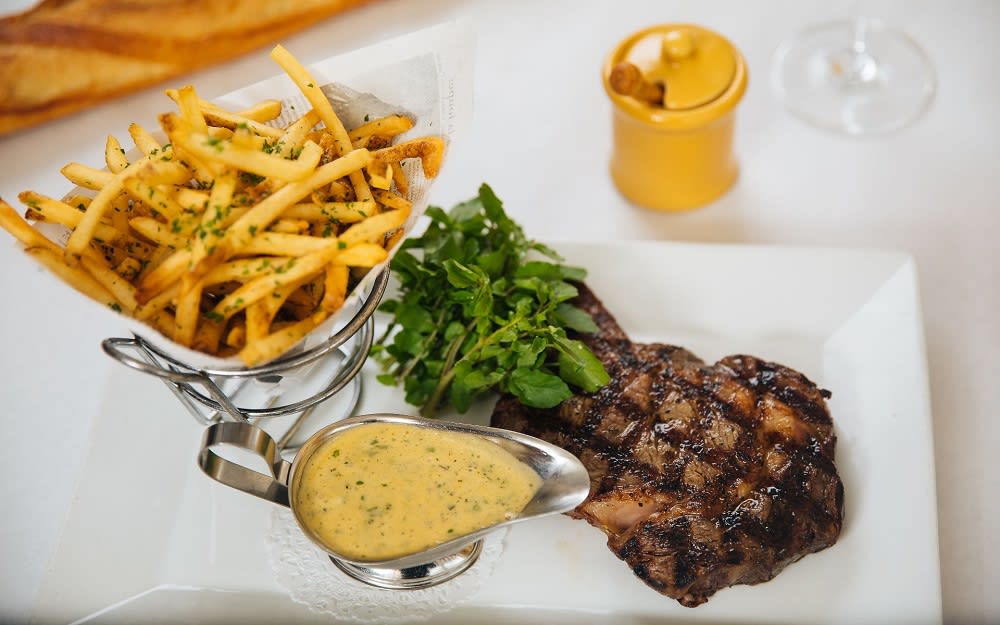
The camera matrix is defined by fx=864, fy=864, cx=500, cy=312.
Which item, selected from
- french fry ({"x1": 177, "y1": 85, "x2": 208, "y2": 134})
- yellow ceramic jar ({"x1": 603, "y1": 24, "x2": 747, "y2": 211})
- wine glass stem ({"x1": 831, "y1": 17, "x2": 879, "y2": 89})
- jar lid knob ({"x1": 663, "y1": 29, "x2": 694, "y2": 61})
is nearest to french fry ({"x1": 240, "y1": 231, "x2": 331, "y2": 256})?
french fry ({"x1": 177, "y1": 85, "x2": 208, "y2": 134})

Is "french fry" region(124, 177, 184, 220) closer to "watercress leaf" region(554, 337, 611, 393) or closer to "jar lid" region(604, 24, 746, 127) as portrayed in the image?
"watercress leaf" region(554, 337, 611, 393)

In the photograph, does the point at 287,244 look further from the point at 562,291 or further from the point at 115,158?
the point at 562,291

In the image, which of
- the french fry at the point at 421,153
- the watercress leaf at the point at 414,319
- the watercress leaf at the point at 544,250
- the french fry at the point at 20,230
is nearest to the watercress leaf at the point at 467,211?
the watercress leaf at the point at 544,250

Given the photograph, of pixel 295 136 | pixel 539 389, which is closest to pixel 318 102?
Answer: pixel 295 136

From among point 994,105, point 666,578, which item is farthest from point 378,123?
point 994,105

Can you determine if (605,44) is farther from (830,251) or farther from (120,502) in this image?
(120,502)

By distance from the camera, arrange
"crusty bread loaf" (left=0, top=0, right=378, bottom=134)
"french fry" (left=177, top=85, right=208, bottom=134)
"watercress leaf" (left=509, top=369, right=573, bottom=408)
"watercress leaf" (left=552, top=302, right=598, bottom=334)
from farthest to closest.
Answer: "crusty bread loaf" (left=0, top=0, right=378, bottom=134) < "watercress leaf" (left=552, top=302, right=598, bottom=334) < "watercress leaf" (left=509, top=369, right=573, bottom=408) < "french fry" (left=177, top=85, right=208, bottom=134)
